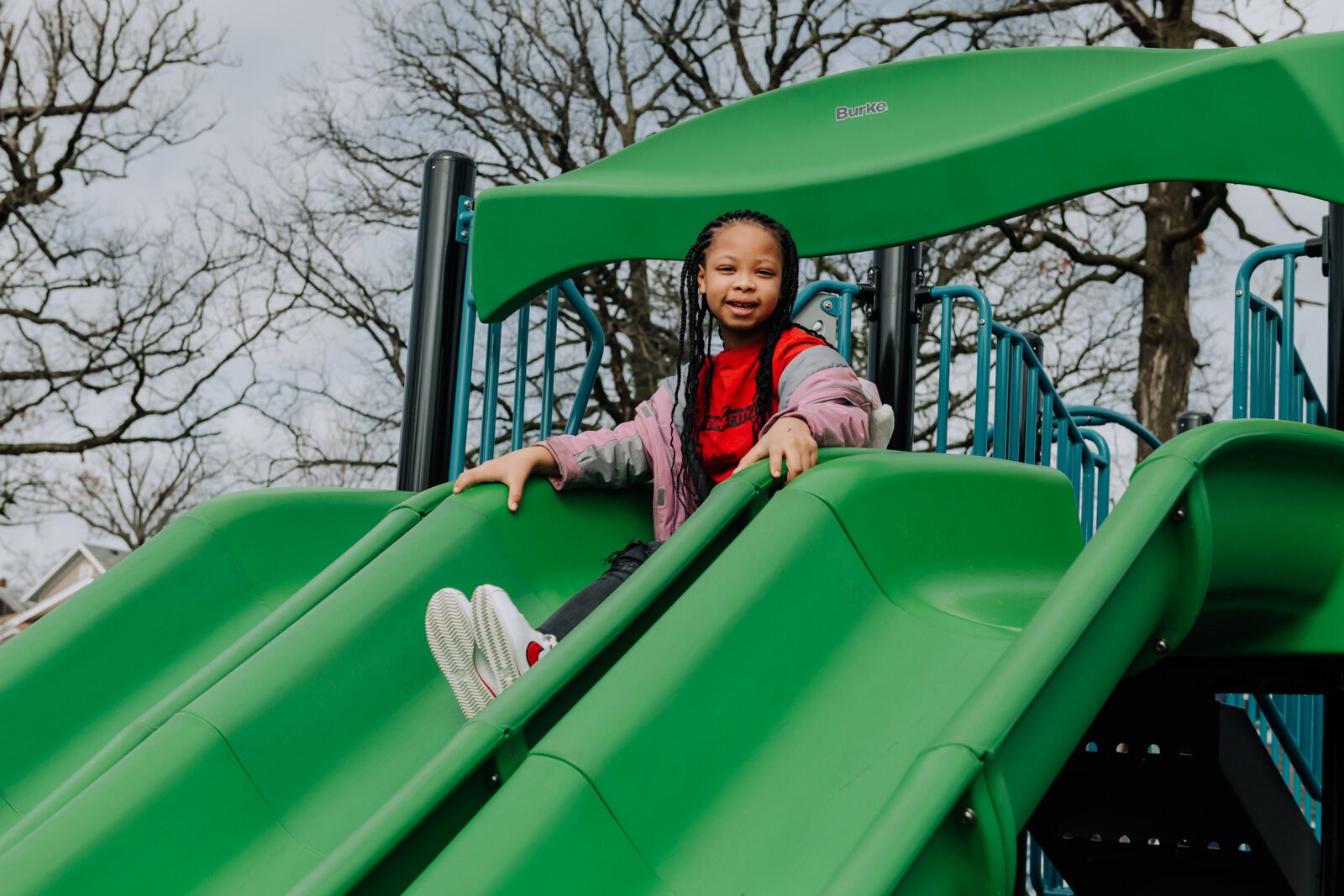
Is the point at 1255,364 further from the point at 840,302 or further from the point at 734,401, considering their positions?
the point at 734,401

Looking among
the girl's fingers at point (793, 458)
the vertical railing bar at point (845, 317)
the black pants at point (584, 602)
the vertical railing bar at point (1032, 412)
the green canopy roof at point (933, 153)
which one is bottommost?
the black pants at point (584, 602)

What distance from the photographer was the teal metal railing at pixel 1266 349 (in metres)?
4.05

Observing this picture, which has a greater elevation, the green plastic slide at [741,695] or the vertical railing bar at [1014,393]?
the vertical railing bar at [1014,393]

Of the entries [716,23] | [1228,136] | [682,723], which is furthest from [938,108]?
[716,23]

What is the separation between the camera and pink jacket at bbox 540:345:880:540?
2637 mm

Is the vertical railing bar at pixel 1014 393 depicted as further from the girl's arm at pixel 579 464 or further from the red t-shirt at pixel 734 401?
the girl's arm at pixel 579 464

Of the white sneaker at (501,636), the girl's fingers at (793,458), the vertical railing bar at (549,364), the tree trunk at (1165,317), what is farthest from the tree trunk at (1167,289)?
the white sneaker at (501,636)

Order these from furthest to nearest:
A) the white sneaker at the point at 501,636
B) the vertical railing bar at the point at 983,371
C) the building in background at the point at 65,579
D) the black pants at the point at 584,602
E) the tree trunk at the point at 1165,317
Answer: the building in background at the point at 65,579 < the tree trunk at the point at 1165,317 < the vertical railing bar at the point at 983,371 < the black pants at the point at 584,602 < the white sneaker at the point at 501,636

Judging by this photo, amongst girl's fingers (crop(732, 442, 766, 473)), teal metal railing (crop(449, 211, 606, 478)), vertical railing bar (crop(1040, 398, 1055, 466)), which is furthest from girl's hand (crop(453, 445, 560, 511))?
vertical railing bar (crop(1040, 398, 1055, 466))

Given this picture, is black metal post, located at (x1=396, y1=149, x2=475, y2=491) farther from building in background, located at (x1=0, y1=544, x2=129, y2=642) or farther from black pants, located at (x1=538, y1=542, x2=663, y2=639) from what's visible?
building in background, located at (x1=0, y1=544, x2=129, y2=642)

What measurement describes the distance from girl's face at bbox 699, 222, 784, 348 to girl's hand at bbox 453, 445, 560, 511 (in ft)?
1.61

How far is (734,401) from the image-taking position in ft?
9.62

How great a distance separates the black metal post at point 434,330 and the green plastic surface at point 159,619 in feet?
0.92

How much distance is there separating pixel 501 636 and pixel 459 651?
4.3 inches
